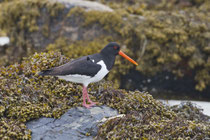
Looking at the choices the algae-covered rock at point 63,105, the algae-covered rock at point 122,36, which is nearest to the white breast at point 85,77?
the algae-covered rock at point 63,105

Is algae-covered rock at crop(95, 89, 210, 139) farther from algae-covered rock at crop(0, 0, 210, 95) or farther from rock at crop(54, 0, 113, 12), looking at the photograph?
rock at crop(54, 0, 113, 12)

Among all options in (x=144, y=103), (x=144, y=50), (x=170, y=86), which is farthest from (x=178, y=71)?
(x=144, y=103)

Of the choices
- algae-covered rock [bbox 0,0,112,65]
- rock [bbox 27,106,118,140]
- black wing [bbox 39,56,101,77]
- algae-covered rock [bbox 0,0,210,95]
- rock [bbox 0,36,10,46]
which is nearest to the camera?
rock [bbox 27,106,118,140]

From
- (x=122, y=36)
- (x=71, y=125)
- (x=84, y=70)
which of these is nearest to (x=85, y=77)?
(x=84, y=70)

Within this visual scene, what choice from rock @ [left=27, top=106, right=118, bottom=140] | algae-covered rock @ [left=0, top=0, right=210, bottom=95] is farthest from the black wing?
algae-covered rock @ [left=0, top=0, right=210, bottom=95]

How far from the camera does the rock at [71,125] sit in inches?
191

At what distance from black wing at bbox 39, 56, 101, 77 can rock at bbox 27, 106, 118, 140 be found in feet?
2.14

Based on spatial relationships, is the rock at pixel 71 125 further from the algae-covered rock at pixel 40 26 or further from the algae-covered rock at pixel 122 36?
the algae-covered rock at pixel 40 26

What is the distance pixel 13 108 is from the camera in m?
5.18

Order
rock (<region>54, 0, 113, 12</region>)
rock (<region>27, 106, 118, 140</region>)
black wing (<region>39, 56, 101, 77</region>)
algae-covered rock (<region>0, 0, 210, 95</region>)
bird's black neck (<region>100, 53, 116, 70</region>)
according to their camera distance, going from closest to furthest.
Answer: rock (<region>27, 106, 118, 140</region>) < black wing (<region>39, 56, 101, 77</region>) < bird's black neck (<region>100, 53, 116, 70</region>) < algae-covered rock (<region>0, 0, 210, 95</region>) < rock (<region>54, 0, 113, 12</region>)

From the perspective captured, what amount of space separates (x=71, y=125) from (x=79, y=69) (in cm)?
99

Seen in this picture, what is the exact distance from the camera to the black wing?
542 cm

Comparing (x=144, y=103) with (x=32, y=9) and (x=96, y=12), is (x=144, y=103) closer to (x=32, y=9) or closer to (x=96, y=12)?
(x=96, y=12)

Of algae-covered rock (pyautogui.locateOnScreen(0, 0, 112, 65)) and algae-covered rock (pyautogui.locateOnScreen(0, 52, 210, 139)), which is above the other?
algae-covered rock (pyautogui.locateOnScreen(0, 0, 112, 65))
